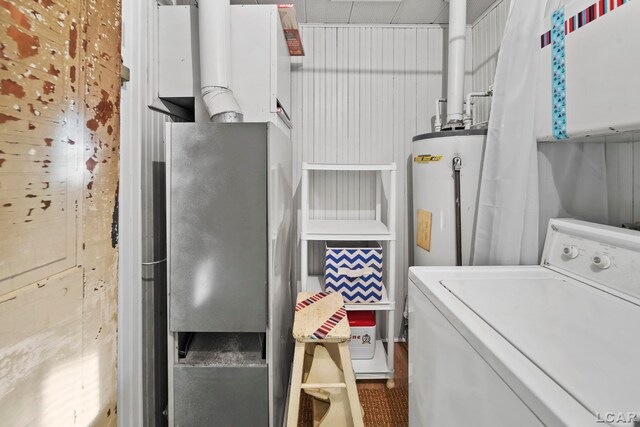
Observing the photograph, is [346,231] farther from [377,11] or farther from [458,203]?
[377,11]

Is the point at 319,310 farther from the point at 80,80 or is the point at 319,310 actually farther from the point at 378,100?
the point at 378,100

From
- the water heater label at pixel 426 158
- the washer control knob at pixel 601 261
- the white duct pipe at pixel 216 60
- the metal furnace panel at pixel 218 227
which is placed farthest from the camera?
the water heater label at pixel 426 158

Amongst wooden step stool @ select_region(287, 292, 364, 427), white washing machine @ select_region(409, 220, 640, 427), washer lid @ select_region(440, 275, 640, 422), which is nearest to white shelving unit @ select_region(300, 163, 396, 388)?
wooden step stool @ select_region(287, 292, 364, 427)

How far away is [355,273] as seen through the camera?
176 centimetres

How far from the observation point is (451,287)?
3.16 ft

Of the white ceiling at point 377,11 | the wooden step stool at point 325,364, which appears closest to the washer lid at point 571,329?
the wooden step stool at point 325,364

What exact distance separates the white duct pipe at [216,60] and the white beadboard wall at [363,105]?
926 mm

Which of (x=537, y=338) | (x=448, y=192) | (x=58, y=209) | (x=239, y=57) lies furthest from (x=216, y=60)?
(x=537, y=338)

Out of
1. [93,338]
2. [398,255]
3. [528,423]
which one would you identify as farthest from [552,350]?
[398,255]

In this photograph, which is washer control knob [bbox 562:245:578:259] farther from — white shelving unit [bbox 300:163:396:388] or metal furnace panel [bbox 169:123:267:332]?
metal furnace panel [bbox 169:123:267:332]

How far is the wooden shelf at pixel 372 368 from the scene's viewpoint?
1.80m

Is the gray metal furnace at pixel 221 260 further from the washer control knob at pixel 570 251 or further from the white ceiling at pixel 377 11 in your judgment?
the white ceiling at pixel 377 11

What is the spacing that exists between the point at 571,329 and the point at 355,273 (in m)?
1.11

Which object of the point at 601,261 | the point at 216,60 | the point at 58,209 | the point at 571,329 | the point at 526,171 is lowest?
the point at 571,329
